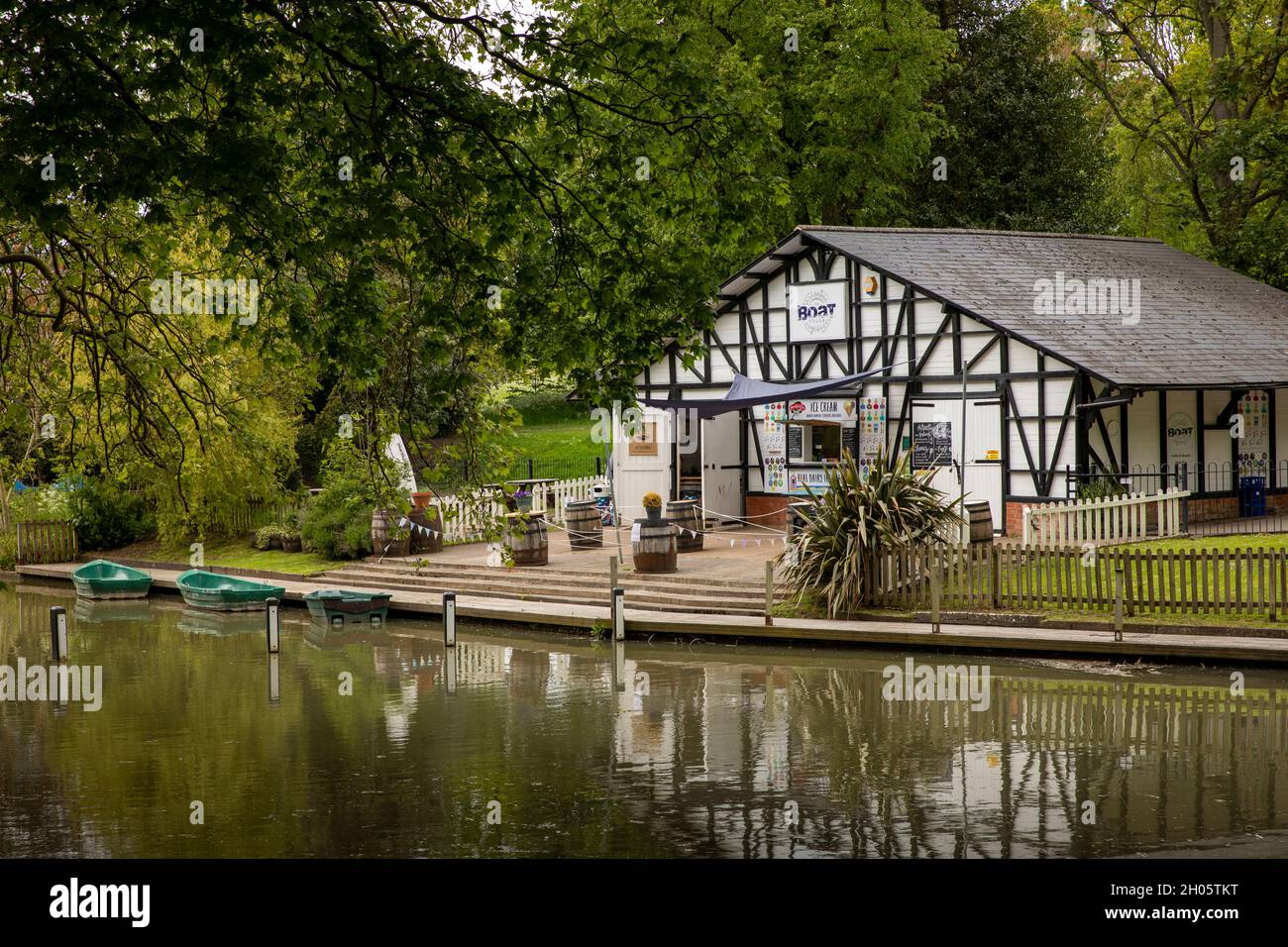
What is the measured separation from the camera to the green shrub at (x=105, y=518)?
35375mm

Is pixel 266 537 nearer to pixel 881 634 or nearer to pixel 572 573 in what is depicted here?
pixel 572 573

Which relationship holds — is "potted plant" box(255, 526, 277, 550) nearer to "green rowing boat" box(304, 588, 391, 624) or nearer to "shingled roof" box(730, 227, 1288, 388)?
"green rowing boat" box(304, 588, 391, 624)

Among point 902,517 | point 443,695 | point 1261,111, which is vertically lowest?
point 443,695

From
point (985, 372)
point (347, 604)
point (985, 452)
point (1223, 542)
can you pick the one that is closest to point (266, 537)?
point (347, 604)

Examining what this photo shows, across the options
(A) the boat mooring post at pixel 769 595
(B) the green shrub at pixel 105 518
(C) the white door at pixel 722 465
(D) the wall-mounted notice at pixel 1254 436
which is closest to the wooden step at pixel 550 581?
(A) the boat mooring post at pixel 769 595

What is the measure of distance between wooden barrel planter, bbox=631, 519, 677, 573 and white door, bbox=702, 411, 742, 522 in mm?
5667

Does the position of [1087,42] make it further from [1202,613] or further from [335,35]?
[335,35]

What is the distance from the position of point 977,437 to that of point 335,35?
17.8 meters

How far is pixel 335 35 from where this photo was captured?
10.2 m

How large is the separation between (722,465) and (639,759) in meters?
17.2

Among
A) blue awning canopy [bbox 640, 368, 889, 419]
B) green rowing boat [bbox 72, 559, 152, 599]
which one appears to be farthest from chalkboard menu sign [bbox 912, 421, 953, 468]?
green rowing boat [bbox 72, 559, 152, 599]

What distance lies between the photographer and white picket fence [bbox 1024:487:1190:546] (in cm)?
2191
